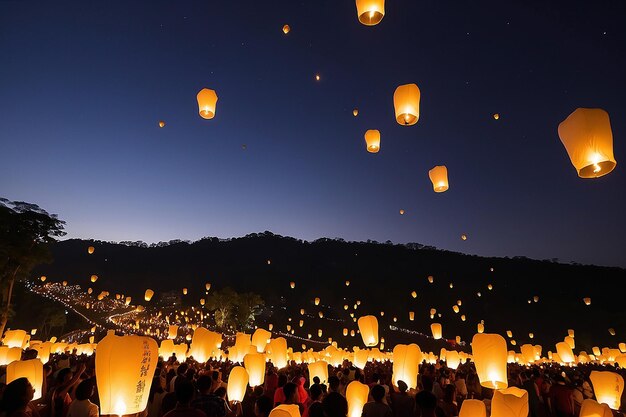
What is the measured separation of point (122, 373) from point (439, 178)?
18.6 ft

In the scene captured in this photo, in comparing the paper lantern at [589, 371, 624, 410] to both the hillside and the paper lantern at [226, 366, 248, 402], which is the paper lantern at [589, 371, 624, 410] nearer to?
the paper lantern at [226, 366, 248, 402]

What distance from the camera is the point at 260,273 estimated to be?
6047cm

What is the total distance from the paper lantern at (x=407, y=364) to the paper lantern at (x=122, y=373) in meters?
4.05

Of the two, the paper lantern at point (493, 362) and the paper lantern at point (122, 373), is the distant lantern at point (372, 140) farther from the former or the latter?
the paper lantern at point (122, 373)

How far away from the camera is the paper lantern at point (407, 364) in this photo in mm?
5594

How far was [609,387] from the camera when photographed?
5188mm

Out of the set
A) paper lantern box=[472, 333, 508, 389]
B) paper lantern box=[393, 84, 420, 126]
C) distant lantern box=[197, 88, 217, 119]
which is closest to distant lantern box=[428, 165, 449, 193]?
paper lantern box=[393, 84, 420, 126]

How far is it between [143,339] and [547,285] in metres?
48.9

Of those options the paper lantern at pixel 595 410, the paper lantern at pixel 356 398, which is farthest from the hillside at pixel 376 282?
the paper lantern at pixel 595 410

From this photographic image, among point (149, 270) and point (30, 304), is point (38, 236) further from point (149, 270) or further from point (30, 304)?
point (149, 270)

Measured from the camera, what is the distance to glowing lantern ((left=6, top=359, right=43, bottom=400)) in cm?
415

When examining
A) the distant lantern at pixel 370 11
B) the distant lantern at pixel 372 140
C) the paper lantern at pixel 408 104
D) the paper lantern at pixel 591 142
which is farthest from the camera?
the distant lantern at pixel 372 140

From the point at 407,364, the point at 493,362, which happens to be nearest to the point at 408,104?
the point at 493,362

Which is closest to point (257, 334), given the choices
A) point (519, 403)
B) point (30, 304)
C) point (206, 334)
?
point (206, 334)
